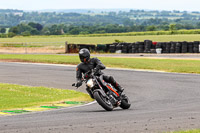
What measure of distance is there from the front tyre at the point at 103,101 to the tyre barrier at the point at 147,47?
30188 mm

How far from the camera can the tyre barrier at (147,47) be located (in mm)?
41750

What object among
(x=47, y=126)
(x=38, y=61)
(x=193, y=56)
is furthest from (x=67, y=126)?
(x=193, y=56)

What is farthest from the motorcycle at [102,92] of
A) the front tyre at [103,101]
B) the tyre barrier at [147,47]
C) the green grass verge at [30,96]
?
the tyre barrier at [147,47]

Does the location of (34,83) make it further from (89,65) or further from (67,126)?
(67,126)

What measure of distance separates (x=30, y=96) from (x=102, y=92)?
5050mm

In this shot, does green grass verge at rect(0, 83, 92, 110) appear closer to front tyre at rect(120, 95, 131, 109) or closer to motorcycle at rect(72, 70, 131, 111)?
motorcycle at rect(72, 70, 131, 111)

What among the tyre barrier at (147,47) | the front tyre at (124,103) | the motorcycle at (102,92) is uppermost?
the motorcycle at (102,92)

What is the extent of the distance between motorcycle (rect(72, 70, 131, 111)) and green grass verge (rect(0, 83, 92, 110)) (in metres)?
2.72

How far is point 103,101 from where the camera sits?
40.2ft

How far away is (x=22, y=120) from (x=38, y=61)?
1064 inches

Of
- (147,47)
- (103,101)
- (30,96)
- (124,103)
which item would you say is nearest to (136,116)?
(103,101)

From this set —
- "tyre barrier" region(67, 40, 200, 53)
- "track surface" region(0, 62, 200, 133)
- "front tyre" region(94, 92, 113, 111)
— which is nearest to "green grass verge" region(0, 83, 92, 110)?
"track surface" region(0, 62, 200, 133)

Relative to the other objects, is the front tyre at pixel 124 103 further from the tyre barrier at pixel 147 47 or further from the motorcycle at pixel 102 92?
the tyre barrier at pixel 147 47

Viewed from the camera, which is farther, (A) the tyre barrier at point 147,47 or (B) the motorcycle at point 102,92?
(A) the tyre barrier at point 147,47
